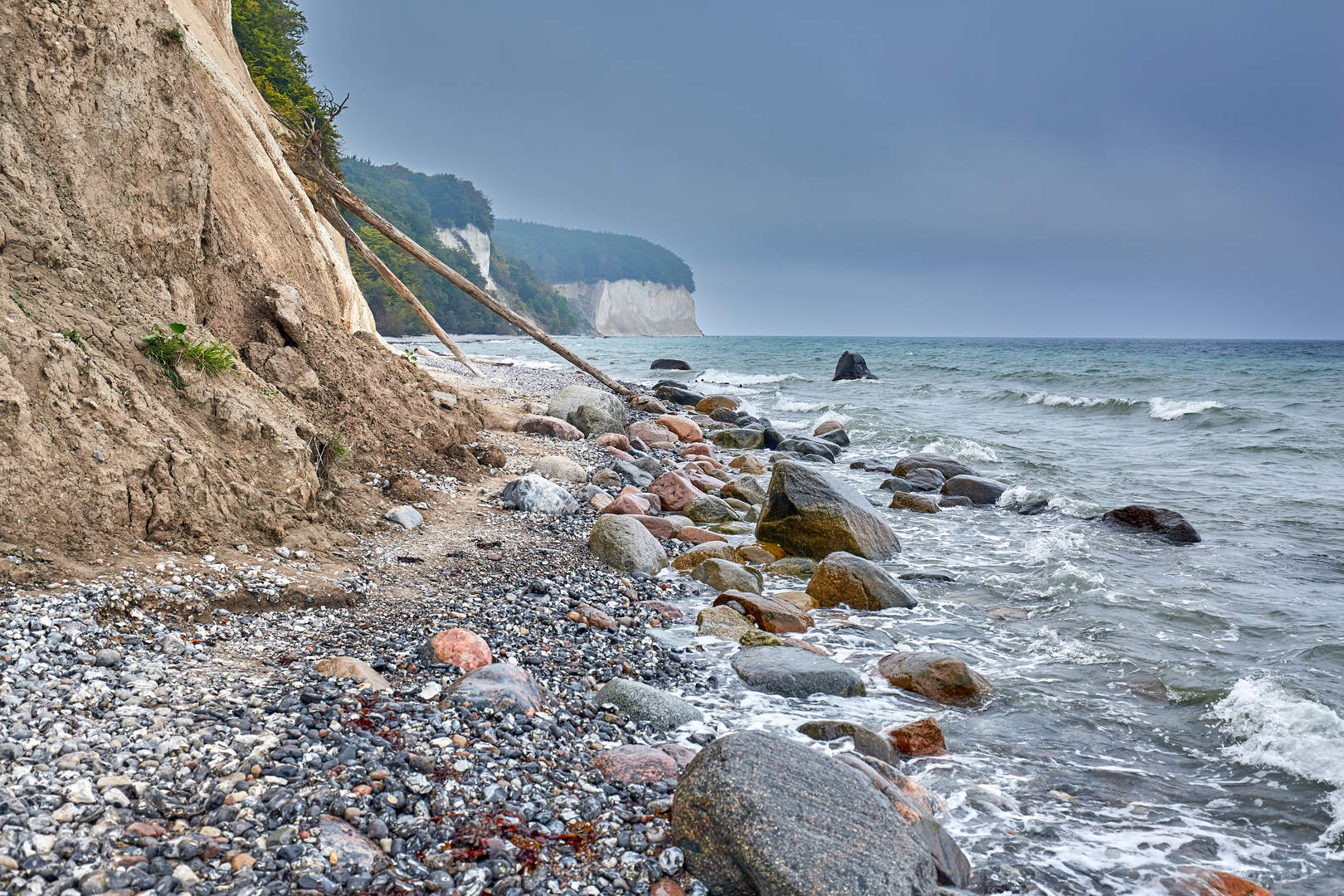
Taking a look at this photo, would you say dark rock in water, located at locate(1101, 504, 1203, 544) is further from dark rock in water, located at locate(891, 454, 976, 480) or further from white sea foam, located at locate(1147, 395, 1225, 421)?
white sea foam, located at locate(1147, 395, 1225, 421)

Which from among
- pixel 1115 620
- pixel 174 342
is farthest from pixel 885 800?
pixel 174 342

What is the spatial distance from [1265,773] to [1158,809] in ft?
3.31

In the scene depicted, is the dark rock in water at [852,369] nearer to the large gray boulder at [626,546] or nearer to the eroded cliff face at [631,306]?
the large gray boulder at [626,546]

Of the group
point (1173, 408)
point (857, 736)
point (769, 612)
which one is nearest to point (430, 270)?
point (1173, 408)

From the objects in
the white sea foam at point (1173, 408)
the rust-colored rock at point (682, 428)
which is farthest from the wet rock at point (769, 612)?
the white sea foam at point (1173, 408)

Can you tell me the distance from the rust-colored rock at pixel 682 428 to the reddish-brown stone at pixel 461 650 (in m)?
11.9

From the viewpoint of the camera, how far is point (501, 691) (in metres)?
3.90

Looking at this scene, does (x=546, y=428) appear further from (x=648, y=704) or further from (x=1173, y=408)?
(x=1173, y=408)

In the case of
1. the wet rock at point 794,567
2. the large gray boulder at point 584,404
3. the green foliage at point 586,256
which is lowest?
the wet rock at point 794,567

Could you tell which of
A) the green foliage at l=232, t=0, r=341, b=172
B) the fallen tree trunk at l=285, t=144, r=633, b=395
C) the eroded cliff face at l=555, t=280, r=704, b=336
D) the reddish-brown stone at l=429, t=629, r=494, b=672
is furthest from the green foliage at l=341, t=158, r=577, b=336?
the reddish-brown stone at l=429, t=629, r=494, b=672

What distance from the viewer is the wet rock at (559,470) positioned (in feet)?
32.5

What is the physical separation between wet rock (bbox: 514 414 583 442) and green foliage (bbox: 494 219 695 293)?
511 ft

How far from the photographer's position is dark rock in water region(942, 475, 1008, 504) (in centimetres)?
1195

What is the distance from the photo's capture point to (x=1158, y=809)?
4.06 m
